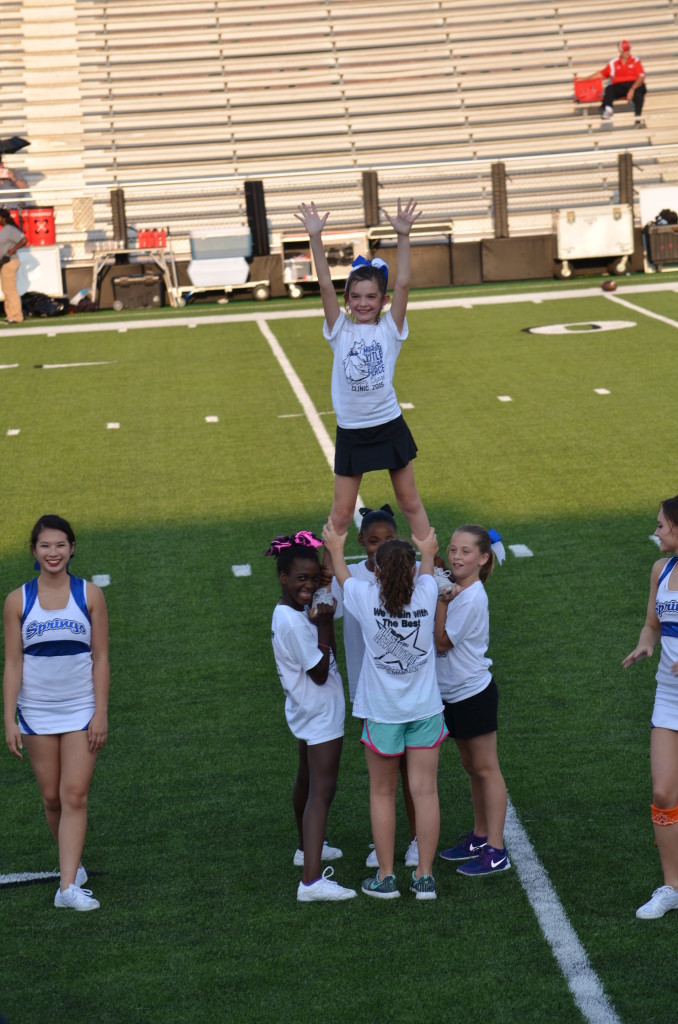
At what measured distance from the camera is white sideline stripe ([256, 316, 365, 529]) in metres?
13.4

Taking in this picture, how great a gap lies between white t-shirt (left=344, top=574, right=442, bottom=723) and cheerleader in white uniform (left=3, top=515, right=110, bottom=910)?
110 cm

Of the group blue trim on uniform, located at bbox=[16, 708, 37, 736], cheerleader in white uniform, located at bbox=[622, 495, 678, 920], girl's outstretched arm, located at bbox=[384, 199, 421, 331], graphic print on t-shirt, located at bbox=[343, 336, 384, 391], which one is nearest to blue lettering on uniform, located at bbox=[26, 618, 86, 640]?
blue trim on uniform, located at bbox=[16, 708, 37, 736]

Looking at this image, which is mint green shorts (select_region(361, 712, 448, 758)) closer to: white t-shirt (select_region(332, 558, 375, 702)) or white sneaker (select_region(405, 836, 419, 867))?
white t-shirt (select_region(332, 558, 375, 702))

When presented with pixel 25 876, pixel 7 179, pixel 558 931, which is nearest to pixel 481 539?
pixel 558 931

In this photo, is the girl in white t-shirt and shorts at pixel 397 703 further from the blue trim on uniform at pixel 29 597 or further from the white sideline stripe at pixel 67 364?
the white sideline stripe at pixel 67 364

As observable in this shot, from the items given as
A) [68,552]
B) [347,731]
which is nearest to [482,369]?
[347,731]

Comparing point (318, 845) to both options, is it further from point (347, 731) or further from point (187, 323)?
point (187, 323)

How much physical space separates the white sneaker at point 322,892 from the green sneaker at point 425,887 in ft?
0.89

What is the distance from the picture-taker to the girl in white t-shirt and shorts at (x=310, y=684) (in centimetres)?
540

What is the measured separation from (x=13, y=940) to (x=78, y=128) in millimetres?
30450

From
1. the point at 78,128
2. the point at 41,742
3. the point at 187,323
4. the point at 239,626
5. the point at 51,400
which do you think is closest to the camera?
the point at 41,742

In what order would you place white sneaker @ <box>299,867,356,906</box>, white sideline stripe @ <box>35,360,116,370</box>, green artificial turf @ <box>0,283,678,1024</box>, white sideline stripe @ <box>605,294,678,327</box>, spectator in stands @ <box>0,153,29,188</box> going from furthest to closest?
spectator in stands @ <box>0,153,29,188</box>
white sideline stripe @ <box>605,294,678,327</box>
white sideline stripe @ <box>35,360,116,370</box>
white sneaker @ <box>299,867,356,906</box>
green artificial turf @ <box>0,283,678,1024</box>

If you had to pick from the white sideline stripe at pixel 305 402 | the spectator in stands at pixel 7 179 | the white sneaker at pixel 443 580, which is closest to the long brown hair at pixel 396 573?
the white sneaker at pixel 443 580

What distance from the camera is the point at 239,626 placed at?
361 inches
